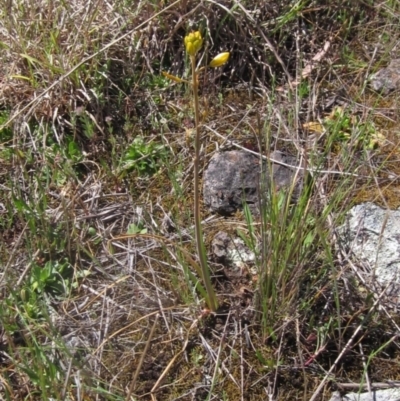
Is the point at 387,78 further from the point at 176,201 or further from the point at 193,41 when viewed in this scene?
the point at 193,41

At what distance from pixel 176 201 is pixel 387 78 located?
950 millimetres

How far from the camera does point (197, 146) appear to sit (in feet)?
4.24

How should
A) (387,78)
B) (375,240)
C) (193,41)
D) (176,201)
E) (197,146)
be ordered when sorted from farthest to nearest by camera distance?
(387,78)
(176,201)
(375,240)
(197,146)
(193,41)

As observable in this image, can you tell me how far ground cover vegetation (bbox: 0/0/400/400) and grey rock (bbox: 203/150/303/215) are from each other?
0.05 metres

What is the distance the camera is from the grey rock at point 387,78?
229cm

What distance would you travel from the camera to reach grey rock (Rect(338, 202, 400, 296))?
173cm

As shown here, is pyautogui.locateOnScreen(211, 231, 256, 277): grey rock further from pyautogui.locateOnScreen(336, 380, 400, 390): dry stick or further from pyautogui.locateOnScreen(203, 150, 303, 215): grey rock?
pyautogui.locateOnScreen(336, 380, 400, 390): dry stick

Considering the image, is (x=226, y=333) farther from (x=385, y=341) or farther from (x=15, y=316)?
(x=15, y=316)

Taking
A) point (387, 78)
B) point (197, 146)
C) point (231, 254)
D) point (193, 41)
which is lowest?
point (231, 254)

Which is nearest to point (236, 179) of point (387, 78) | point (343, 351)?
point (343, 351)

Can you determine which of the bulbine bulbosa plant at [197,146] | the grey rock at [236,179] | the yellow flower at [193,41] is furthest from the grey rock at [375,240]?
the yellow flower at [193,41]

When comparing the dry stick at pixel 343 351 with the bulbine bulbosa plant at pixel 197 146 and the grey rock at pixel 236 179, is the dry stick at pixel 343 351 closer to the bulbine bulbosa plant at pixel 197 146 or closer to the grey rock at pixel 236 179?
the bulbine bulbosa plant at pixel 197 146

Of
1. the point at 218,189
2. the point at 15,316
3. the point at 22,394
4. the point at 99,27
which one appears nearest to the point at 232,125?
the point at 218,189

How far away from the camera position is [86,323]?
173cm
